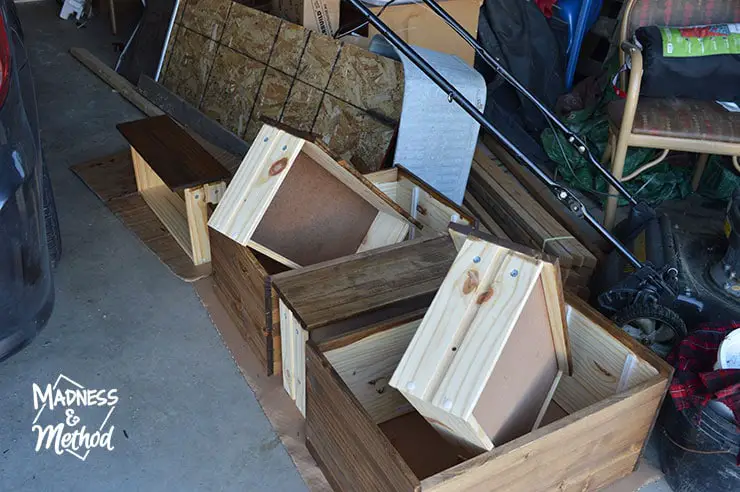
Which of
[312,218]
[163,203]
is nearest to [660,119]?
[312,218]

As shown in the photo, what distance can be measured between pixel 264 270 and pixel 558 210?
1.55 meters

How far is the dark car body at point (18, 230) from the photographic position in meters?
1.52

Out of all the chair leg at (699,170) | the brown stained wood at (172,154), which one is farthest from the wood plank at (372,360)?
the chair leg at (699,170)

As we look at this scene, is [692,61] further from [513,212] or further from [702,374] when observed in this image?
[702,374]

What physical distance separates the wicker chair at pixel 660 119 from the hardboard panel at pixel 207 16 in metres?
2.13

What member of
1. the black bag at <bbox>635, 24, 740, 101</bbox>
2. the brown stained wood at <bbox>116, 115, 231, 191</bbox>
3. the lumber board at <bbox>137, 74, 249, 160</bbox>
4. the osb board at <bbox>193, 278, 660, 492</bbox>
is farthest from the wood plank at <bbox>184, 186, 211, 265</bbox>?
the black bag at <bbox>635, 24, 740, 101</bbox>

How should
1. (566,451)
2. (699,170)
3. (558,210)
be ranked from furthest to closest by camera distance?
(699,170)
(558,210)
(566,451)

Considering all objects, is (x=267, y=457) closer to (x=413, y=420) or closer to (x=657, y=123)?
(x=413, y=420)

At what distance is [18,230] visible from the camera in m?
1.55

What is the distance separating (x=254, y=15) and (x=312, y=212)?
186 centimetres

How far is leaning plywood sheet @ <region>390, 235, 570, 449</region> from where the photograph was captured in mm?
1403

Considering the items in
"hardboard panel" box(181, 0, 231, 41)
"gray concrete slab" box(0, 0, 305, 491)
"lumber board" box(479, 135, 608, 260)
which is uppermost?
"hardboard panel" box(181, 0, 231, 41)

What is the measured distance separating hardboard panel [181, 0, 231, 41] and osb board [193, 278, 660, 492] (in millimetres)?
2147
